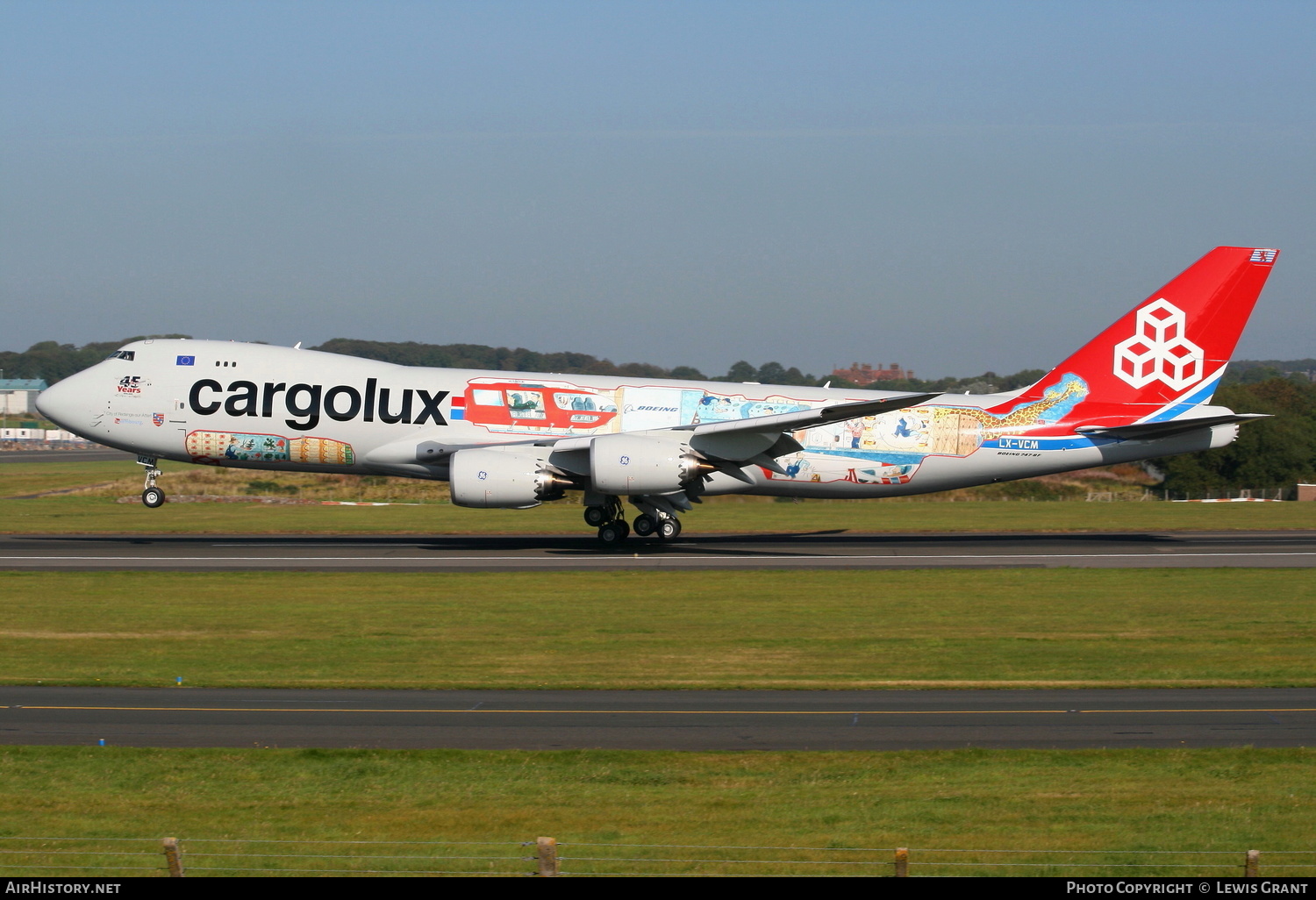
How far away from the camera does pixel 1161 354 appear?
128ft

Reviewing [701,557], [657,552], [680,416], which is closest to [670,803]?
[701,557]

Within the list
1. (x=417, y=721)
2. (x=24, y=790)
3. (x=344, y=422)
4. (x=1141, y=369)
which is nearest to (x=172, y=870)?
(x=24, y=790)

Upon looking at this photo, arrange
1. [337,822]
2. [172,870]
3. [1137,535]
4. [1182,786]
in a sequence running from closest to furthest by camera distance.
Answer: [172,870] < [337,822] < [1182,786] < [1137,535]

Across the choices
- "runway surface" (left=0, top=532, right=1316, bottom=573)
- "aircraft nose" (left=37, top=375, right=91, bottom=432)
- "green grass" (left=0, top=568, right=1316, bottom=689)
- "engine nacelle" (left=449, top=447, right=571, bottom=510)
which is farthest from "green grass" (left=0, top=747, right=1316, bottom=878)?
"aircraft nose" (left=37, top=375, right=91, bottom=432)

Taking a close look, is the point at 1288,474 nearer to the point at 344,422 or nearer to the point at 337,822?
the point at 344,422

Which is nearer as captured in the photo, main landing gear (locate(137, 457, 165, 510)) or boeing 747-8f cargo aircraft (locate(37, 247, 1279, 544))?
boeing 747-8f cargo aircraft (locate(37, 247, 1279, 544))

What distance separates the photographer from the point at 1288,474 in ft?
224

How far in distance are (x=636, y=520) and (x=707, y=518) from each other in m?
11.3

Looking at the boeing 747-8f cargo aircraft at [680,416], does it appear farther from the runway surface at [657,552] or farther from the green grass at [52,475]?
the green grass at [52,475]

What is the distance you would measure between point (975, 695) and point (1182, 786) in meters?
5.05

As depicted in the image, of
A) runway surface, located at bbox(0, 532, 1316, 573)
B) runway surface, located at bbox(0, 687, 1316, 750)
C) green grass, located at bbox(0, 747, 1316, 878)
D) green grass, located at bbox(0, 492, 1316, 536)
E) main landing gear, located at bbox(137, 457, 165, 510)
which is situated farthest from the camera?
green grass, located at bbox(0, 492, 1316, 536)

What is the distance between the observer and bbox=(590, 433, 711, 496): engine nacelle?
114ft

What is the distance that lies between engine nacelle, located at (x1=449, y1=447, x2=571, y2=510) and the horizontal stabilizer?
1714cm

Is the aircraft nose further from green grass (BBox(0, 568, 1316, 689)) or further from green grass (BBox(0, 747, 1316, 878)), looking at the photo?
green grass (BBox(0, 747, 1316, 878))
